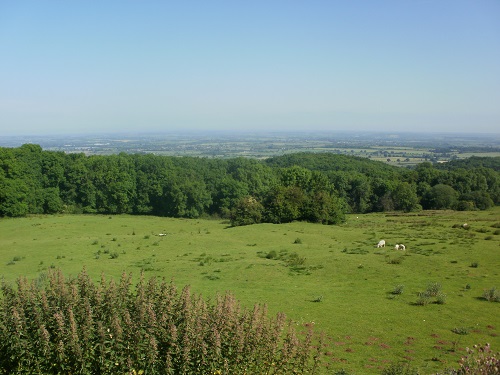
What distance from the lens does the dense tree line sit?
55.0 m

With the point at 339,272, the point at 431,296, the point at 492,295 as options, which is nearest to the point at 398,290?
the point at 431,296

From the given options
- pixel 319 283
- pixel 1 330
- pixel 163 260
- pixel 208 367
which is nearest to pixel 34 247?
pixel 163 260

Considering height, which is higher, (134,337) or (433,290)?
(134,337)

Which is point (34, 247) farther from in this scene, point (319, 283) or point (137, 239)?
point (319, 283)

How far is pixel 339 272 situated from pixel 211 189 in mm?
61078

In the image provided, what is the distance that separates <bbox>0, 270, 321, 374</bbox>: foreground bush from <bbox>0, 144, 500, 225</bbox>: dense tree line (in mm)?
42243

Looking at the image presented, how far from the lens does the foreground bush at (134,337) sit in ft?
29.0

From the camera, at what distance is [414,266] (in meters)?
26.6

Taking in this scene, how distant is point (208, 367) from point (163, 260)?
22.0 meters

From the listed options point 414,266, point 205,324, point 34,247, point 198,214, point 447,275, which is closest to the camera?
point 205,324

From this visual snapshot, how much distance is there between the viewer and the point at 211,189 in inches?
3344

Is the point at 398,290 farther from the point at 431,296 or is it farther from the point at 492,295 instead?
the point at 492,295

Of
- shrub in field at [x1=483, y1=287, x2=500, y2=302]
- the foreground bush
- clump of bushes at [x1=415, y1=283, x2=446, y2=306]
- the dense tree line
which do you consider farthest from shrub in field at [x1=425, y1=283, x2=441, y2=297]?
the dense tree line

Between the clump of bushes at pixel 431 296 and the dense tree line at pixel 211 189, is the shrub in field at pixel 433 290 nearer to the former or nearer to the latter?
the clump of bushes at pixel 431 296
